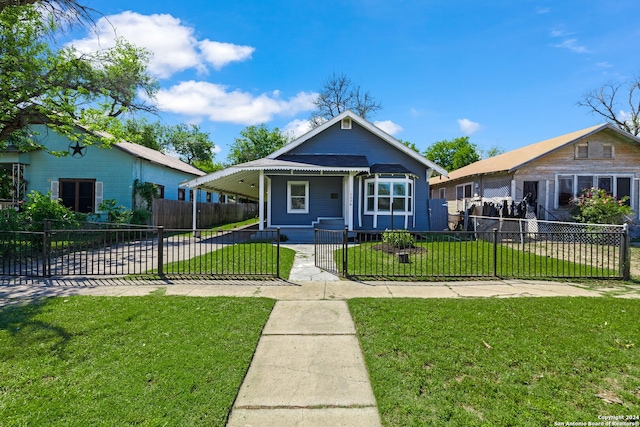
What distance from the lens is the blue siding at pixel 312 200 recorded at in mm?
15789

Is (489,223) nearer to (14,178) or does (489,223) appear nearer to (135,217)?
(135,217)

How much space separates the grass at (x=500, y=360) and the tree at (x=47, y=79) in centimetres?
1582

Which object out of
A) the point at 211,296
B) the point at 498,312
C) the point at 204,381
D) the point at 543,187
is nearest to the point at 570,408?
the point at 498,312

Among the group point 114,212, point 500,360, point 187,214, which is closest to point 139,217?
point 114,212

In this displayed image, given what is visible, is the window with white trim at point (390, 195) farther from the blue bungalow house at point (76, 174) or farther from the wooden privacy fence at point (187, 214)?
the blue bungalow house at point (76, 174)

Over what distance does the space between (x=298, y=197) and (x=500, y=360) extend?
12.9 m

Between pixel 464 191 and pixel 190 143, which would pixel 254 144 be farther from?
pixel 464 191

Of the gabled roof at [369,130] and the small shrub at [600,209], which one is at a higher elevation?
the gabled roof at [369,130]

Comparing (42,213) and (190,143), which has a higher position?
(190,143)

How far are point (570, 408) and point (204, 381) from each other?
338 centimetres

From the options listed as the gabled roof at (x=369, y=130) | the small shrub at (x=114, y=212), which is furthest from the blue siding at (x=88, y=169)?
the gabled roof at (x=369, y=130)

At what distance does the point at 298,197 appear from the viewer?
15953 mm

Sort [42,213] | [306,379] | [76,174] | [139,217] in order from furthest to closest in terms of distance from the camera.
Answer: [76,174]
[139,217]
[42,213]
[306,379]

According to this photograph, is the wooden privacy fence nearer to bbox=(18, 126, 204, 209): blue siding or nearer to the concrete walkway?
bbox=(18, 126, 204, 209): blue siding
